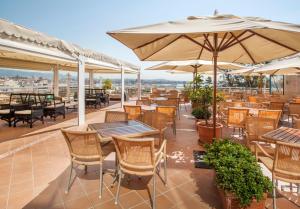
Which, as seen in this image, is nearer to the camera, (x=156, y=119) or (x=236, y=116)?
(x=156, y=119)

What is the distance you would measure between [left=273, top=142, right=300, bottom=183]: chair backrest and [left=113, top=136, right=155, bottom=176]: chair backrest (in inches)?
52.5

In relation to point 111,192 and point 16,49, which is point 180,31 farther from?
point 16,49

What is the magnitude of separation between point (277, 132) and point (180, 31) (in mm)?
2152

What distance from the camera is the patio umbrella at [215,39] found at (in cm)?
227

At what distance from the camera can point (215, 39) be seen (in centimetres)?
365

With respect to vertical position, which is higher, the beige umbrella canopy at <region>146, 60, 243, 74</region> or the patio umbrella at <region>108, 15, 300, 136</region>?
the beige umbrella canopy at <region>146, 60, 243, 74</region>

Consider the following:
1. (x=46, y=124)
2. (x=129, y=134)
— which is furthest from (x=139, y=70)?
(x=129, y=134)

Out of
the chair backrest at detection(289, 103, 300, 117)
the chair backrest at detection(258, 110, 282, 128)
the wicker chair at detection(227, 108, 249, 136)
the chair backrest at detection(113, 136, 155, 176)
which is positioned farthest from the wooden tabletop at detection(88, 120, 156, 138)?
the chair backrest at detection(289, 103, 300, 117)

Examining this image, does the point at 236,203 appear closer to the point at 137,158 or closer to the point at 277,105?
the point at 137,158

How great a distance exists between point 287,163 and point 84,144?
2324mm

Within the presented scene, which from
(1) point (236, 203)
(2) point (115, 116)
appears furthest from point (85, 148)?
(1) point (236, 203)

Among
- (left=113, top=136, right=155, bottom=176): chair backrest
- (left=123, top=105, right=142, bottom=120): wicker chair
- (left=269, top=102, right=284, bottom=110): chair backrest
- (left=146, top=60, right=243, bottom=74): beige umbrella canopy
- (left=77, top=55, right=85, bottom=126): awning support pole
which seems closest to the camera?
(left=113, top=136, right=155, bottom=176): chair backrest

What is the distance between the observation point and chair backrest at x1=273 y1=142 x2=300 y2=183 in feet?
7.38

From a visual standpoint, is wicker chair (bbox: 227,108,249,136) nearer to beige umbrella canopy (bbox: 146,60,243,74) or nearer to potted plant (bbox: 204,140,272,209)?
beige umbrella canopy (bbox: 146,60,243,74)
